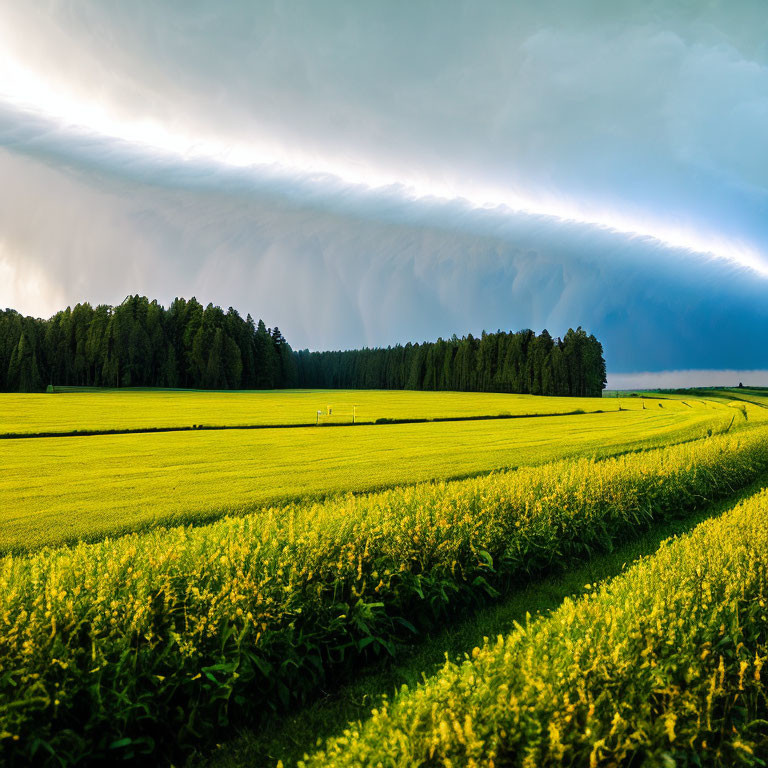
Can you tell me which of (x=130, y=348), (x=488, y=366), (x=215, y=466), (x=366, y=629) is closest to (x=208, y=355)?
(x=130, y=348)

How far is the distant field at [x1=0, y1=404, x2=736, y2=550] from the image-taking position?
10156mm

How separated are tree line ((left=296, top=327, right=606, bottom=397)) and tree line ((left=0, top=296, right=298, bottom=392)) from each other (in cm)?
3685

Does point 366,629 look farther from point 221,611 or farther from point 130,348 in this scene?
point 130,348

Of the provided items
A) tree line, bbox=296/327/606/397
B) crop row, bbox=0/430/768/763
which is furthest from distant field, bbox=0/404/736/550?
tree line, bbox=296/327/606/397

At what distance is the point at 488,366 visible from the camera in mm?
101750

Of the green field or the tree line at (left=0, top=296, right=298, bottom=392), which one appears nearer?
A: the green field

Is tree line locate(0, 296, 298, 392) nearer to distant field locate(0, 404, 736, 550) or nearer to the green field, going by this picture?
distant field locate(0, 404, 736, 550)

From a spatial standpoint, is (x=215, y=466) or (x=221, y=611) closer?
(x=221, y=611)

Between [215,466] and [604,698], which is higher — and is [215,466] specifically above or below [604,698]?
below

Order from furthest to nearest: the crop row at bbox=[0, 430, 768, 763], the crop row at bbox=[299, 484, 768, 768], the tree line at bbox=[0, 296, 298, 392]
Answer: the tree line at bbox=[0, 296, 298, 392] < the crop row at bbox=[0, 430, 768, 763] < the crop row at bbox=[299, 484, 768, 768]

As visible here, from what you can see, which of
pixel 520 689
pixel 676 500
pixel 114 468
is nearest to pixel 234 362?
pixel 114 468

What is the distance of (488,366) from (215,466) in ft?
297

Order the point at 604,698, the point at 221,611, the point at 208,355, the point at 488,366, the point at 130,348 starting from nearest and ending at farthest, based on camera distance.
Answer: the point at 604,698
the point at 221,611
the point at 130,348
the point at 208,355
the point at 488,366

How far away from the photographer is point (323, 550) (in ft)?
19.2
